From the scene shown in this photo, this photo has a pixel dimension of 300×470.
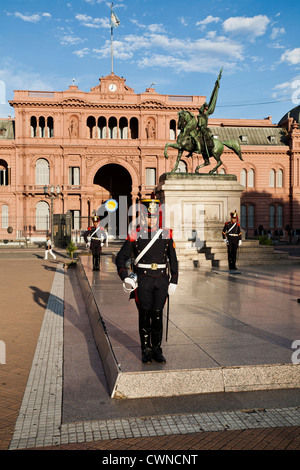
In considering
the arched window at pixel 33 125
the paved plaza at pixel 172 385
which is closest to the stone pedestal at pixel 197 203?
the paved plaza at pixel 172 385

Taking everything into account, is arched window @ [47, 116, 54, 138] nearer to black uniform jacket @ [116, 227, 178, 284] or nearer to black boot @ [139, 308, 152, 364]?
black uniform jacket @ [116, 227, 178, 284]

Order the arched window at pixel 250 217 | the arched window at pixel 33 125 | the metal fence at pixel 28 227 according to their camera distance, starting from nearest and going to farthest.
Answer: the metal fence at pixel 28 227 → the arched window at pixel 33 125 → the arched window at pixel 250 217

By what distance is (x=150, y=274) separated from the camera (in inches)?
201

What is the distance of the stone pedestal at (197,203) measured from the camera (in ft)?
54.9

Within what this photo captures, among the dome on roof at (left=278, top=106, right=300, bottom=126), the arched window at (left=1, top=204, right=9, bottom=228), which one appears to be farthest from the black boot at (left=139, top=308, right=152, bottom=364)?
the dome on roof at (left=278, top=106, right=300, bottom=126)

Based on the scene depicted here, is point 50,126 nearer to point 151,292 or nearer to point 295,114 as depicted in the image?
point 295,114

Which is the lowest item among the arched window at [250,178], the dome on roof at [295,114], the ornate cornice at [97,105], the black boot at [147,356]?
the black boot at [147,356]

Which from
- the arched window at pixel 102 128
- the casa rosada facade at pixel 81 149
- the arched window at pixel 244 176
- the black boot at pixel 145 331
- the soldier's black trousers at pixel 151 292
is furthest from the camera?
the arched window at pixel 244 176

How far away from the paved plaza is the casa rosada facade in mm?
39152

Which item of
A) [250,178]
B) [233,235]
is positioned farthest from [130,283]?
[250,178]

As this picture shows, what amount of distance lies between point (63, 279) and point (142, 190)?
33.4 metres

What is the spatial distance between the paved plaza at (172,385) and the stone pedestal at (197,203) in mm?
8515

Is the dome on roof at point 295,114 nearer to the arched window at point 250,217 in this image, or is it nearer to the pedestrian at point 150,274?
the arched window at point 250,217
